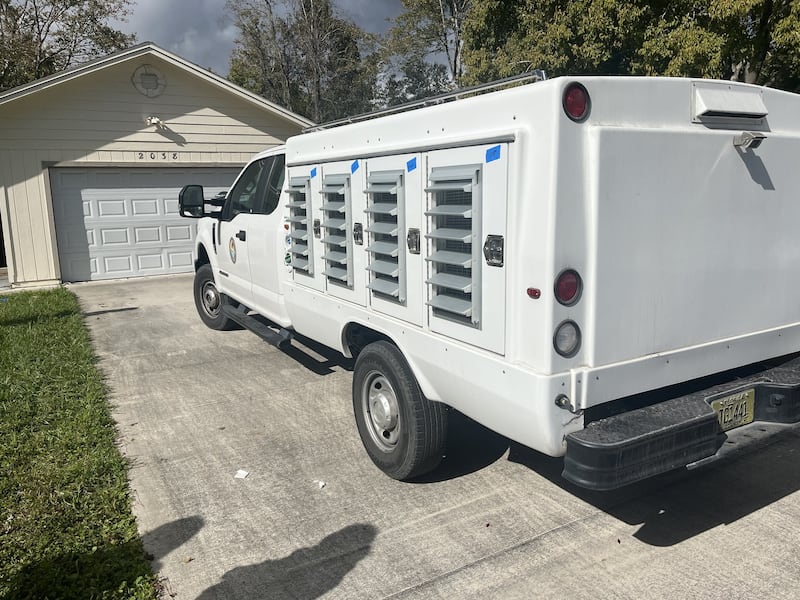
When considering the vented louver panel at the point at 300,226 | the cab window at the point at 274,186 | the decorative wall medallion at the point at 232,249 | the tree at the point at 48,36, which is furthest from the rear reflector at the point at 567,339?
the tree at the point at 48,36

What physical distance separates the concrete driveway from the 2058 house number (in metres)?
8.62

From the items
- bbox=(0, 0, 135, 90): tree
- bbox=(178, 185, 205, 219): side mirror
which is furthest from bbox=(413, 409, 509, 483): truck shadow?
bbox=(0, 0, 135, 90): tree

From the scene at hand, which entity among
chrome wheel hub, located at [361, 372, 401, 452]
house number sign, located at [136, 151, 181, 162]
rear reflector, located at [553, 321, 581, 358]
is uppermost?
house number sign, located at [136, 151, 181, 162]

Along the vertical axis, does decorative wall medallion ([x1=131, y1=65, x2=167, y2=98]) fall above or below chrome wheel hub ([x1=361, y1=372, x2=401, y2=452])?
above

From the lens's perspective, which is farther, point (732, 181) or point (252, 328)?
point (252, 328)

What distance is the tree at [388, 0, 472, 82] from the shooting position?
32.1m

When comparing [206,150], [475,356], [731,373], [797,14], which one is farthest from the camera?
[206,150]

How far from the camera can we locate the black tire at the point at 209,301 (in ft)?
26.6

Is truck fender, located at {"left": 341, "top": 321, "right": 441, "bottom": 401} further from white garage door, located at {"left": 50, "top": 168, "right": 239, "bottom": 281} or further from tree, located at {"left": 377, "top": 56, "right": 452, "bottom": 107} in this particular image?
tree, located at {"left": 377, "top": 56, "right": 452, "bottom": 107}

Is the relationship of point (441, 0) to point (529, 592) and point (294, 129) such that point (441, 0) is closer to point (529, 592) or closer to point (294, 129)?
point (294, 129)

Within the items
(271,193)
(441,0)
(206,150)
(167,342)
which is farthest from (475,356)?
(441,0)

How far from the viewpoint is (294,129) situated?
14.6m

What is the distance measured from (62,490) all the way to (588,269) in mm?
3400

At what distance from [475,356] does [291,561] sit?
142 cm
